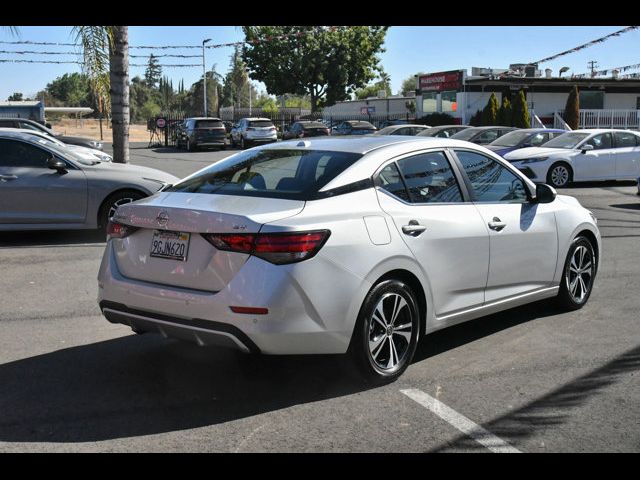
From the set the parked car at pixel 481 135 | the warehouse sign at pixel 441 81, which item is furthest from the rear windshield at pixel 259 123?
the parked car at pixel 481 135

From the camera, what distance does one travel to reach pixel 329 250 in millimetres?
4684

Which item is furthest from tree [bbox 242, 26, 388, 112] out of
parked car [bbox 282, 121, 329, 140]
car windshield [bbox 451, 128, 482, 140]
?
car windshield [bbox 451, 128, 482, 140]

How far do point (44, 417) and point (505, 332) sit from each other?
3.69 meters

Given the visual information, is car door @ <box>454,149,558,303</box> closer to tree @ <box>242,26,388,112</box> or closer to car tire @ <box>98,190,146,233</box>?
car tire @ <box>98,190,146,233</box>

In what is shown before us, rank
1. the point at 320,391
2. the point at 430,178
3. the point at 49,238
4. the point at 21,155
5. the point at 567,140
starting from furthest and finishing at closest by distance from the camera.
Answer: the point at 567,140, the point at 49,238, the point at 21,155, the point at 430,178, the point at 320,391

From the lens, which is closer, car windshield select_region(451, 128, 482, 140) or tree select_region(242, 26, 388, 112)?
car windshield select_region(451, 128, 482, 140)

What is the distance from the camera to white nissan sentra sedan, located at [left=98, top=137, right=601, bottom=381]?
4.57 meters

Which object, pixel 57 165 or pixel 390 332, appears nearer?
pixel 390 332

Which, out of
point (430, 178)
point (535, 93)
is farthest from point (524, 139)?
point (535, 93)

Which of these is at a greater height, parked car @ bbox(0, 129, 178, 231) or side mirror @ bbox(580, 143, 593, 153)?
side mirror @ bbox(580, 143, 593, 153)

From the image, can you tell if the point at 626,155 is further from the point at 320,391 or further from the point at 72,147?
the point at 320,391

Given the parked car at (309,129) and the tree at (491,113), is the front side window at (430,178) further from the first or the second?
the tree at (491,113)

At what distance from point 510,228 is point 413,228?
122cm
